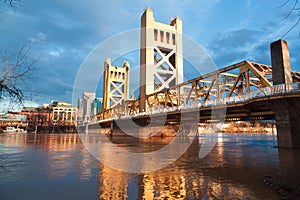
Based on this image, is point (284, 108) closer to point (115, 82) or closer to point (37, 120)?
point (115, 82)

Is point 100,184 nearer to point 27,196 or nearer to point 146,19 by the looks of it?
point 27,196

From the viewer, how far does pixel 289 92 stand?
50.6 feet

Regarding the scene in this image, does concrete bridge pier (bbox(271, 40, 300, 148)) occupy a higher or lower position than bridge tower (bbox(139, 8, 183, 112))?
lower

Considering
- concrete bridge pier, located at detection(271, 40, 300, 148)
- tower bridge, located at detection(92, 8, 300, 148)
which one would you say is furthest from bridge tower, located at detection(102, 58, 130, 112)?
concrete bridge pier, located at detection(271, 40, 300, 148)

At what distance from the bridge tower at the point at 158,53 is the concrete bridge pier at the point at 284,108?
2874 cm

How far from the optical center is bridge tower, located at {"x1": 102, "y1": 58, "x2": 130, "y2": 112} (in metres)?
88.3

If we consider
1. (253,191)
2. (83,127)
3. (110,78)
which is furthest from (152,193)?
(83,127)

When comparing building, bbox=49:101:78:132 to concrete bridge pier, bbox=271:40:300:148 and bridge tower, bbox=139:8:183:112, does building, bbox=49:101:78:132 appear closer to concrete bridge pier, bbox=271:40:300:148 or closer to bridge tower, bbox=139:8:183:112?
bridge tower, bbox=139:8:183:112

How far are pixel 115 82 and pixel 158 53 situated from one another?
44.9 meters

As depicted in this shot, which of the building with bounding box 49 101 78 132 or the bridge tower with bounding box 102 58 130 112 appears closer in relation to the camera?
the bridge tower with bounding box 102 58 130 112

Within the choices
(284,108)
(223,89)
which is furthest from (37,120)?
(284,108)

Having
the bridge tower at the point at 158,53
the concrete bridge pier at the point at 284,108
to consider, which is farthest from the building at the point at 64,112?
the concrete bridge pier at the point at 284,108

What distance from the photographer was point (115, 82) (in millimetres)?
93125

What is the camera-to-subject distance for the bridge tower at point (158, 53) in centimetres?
4753
